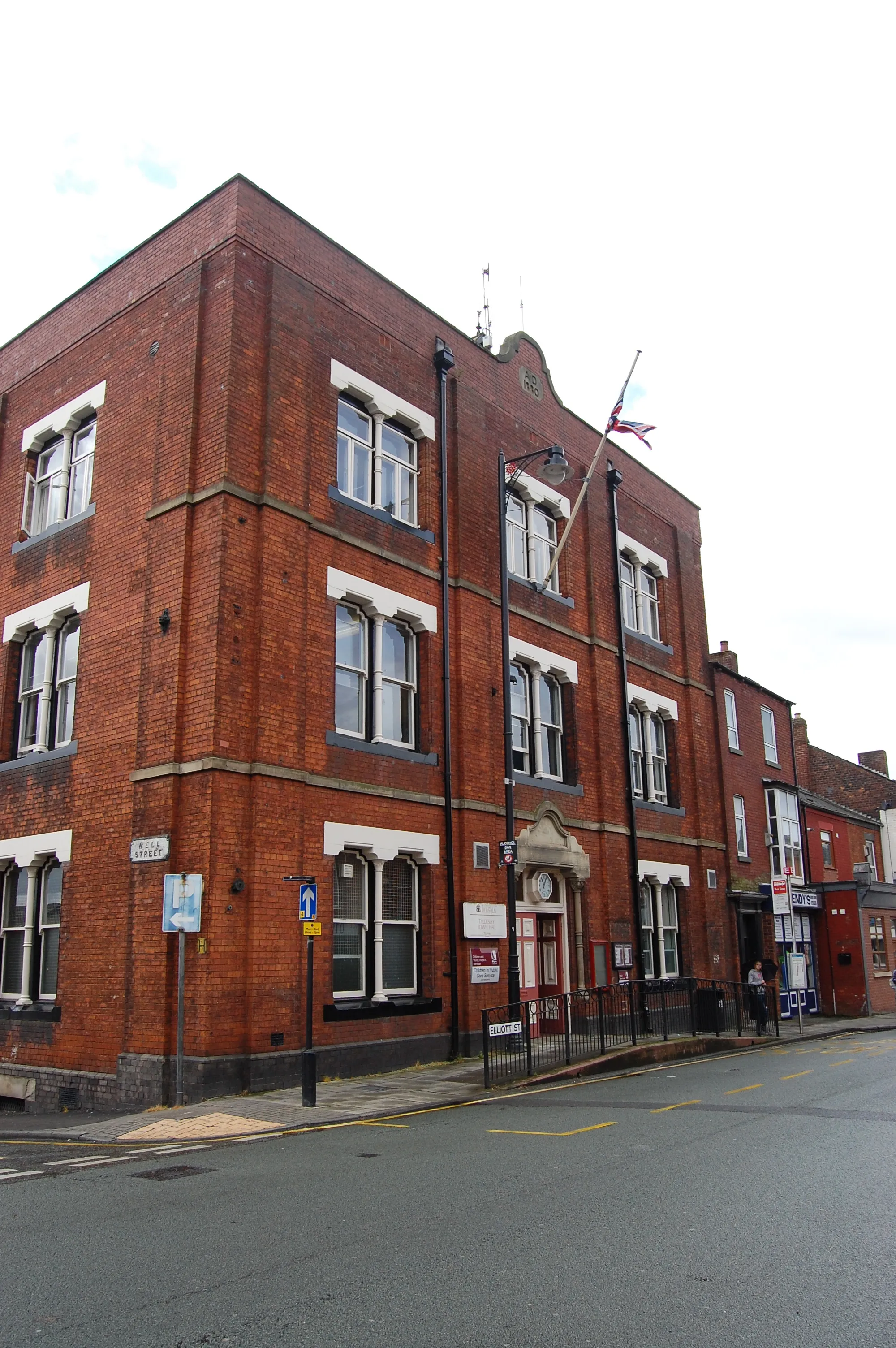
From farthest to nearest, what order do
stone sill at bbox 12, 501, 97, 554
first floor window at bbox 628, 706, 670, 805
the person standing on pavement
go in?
first floor window at bbox 628, 706, 670, 805 < the person standing on pavement < stone sill at bbox 12, 501, 97, 554

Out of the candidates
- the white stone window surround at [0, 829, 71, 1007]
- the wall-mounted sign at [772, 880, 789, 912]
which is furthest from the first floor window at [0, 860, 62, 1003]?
the wall-mounted sign at [772, 880, 789, 912]

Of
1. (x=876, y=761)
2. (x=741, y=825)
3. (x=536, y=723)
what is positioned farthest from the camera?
(x=876, y=761)

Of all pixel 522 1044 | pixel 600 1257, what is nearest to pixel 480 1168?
pixel 600 1257

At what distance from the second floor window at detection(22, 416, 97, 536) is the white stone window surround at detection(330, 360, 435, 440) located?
14.3 ft

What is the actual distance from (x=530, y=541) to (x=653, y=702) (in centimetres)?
560

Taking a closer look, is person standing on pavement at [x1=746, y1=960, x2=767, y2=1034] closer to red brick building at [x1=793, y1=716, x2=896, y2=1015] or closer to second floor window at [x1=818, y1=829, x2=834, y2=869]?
red brick building at [x1=793, y1=716, x2=896, y2=1015]

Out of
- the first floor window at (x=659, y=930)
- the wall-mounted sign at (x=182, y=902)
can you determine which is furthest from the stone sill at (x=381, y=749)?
the first floor window at (x=659, y=930)

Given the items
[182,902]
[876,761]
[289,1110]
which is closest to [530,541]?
Answer: [182,902]

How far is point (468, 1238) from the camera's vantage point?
6.24 metres

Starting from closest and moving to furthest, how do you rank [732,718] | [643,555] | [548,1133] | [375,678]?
[548,1133], [375,678], [643,555], [732,718]

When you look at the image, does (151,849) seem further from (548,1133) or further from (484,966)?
(548,1133)

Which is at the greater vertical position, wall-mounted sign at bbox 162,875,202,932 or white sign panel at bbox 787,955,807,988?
wall-mounted sign at bbox 162,875,202,932

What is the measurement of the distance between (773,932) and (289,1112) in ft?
66.1

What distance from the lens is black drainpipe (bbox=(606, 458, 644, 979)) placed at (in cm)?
2220
